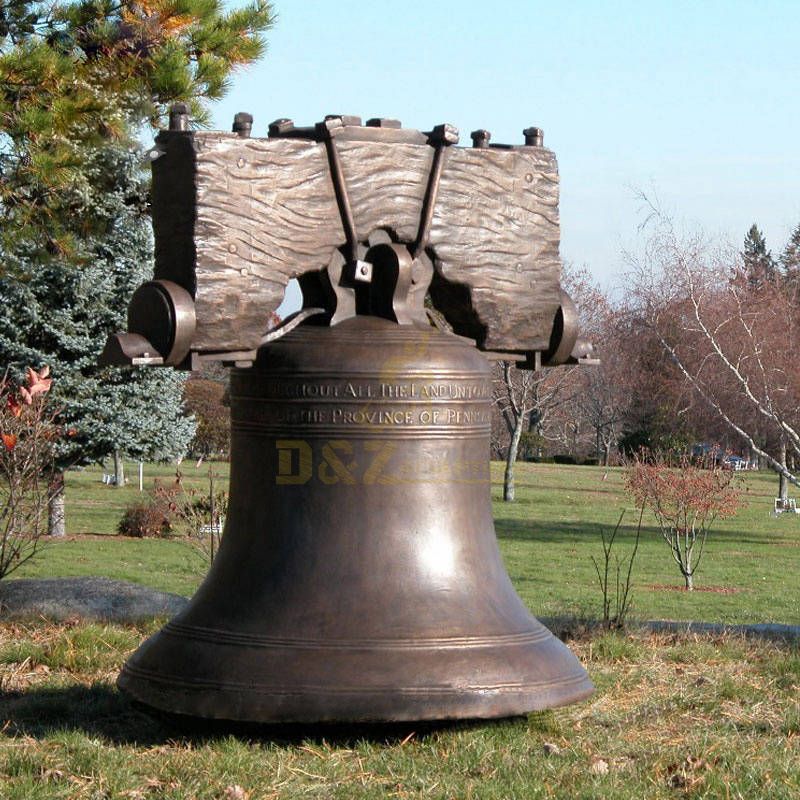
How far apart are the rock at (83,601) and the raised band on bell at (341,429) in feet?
8.48

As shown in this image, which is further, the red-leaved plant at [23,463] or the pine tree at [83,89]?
the red-leaved plant at [23,463]

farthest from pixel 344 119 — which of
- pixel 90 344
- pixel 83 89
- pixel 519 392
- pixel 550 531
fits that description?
pixel 519 392

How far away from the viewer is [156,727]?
4.76 m

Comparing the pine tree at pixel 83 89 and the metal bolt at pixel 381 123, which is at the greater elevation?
the pine tree at pixel 83 89

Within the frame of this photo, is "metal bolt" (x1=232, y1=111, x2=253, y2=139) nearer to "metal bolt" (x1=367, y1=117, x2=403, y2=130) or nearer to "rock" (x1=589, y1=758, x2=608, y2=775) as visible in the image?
"metal bolt" (x1=367, y1=117, x2=403, y2=130)

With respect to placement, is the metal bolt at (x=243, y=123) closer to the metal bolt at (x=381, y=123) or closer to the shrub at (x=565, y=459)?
the metal bolt at (x=381, y=123)

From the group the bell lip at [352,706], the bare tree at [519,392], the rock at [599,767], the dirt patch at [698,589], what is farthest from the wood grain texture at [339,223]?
the bare tree at [519,392]

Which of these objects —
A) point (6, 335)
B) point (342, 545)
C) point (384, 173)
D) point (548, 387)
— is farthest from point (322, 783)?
point (548, 387)

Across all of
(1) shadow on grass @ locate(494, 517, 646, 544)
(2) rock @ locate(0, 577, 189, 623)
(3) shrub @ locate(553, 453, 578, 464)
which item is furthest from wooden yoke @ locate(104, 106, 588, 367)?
(3) shrub @ locate(553, 453, 578, 464)

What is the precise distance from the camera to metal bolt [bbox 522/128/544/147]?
197 inches

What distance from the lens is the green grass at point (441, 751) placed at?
401 cm

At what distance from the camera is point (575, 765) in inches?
169

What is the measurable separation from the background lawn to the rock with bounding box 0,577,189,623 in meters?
2.39

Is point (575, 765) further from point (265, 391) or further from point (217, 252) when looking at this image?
point (217, 252)
